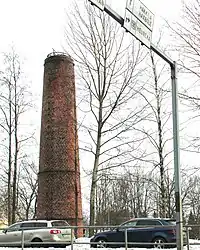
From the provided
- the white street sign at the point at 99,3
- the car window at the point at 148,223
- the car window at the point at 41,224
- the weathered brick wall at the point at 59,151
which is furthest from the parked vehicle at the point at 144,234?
the white street sign at the point at 99,3

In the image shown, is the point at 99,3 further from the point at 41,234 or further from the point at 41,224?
the point at 41,224

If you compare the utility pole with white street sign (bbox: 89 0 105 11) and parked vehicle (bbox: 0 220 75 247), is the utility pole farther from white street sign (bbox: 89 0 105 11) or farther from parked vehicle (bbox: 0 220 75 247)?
parked vehicle (bbox: 0 220 75 247)

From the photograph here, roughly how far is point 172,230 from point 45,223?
6511 mm

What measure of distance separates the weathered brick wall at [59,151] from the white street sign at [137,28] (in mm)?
25009

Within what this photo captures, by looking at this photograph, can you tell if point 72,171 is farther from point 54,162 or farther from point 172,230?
point 172,230

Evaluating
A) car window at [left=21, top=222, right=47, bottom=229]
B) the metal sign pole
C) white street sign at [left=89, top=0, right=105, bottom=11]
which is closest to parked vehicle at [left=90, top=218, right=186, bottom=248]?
car window at [left=21, top=222, right=47, bottom=229]

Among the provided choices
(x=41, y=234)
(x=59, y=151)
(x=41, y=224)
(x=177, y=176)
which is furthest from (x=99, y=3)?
(x=59, y=151)

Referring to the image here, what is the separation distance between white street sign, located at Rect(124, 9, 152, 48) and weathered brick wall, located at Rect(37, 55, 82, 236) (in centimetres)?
2501

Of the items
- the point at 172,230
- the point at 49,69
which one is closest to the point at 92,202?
the point at 172,230

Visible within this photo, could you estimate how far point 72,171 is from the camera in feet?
108

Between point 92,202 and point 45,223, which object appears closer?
point 45,223

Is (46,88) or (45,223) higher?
(46,88)

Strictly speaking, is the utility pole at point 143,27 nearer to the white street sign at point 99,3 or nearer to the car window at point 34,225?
the white street sign at point 99,3

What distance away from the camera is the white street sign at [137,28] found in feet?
25.2
